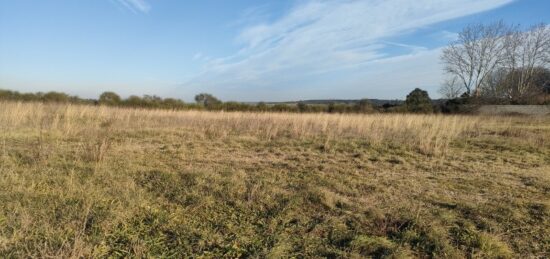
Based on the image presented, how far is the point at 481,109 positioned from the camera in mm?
26562

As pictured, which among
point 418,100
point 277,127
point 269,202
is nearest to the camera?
point 269,202

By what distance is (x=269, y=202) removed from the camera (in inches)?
158

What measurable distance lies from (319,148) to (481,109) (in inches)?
916

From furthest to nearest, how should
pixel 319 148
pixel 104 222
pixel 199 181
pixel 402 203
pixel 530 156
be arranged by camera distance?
pixel 319 148
pixel 530 156
pixel 199 181
pixel 402 203
pixel 104 222

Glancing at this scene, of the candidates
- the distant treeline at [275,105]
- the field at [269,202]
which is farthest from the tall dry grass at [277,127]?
the distant treeline at [275,105]

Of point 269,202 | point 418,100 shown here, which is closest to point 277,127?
point 269,202

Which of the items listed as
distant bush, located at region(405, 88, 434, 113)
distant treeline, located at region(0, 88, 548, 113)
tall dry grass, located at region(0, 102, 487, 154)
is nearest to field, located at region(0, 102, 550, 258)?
tall dry grass, located at region(0, 102, 487, 154)

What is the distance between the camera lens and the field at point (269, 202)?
2936 millimetres

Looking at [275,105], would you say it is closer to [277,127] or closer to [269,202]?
[277,127]

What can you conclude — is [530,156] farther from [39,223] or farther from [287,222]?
[39,223]

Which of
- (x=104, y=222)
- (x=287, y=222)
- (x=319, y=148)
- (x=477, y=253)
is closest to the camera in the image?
(x=477, y=253)

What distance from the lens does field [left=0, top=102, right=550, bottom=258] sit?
2.94 metres

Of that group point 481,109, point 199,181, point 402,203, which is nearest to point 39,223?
point 199,181

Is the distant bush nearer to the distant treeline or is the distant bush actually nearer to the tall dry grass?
the distant treeline
